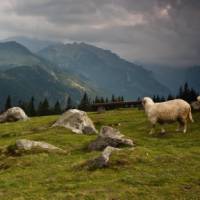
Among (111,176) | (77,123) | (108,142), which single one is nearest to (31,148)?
(108,142)

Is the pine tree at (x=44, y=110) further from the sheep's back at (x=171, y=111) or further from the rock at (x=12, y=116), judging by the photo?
the sheep's back at (x=171, y=111)

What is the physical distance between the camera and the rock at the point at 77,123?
49.1 metres

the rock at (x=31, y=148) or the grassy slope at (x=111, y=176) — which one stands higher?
the rock at (x=31, y=148)

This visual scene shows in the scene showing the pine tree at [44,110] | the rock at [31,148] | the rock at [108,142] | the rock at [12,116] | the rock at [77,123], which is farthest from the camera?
the pine tree at [44,110]

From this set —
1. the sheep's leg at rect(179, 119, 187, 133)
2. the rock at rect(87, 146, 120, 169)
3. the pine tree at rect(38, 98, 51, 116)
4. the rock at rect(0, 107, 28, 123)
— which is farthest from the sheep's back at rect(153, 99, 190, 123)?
the pine tree at rect(38, 98, 51, 116)

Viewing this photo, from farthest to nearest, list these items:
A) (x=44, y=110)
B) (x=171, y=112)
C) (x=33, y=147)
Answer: (x=44, y=110)
(x=171, y=112)
(x=33, y=147)

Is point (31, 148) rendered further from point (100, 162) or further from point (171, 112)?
point (171, 112)

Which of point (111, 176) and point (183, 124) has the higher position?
point (183, 124)

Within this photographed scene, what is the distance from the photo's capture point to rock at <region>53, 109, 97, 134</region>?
49.1 m

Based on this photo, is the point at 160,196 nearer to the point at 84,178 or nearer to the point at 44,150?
the point at 84,178

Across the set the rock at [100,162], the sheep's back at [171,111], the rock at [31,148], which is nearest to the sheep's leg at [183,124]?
the sheep's back at [171,111]

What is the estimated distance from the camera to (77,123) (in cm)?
5038

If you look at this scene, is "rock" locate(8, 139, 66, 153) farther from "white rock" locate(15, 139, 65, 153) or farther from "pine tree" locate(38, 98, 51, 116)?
"pine tree" locate(38, 98, 51, 116)

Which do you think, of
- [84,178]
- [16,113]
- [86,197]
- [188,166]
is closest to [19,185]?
[84,178]
